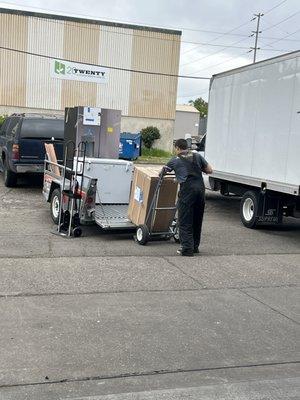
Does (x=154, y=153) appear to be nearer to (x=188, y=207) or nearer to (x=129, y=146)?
(x=129, y=146)

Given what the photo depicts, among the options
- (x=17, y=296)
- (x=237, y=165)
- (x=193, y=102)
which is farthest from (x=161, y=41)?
(x=193, y=102)

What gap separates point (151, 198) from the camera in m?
9.19

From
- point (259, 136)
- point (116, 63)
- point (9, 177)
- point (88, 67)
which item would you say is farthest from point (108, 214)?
point (116, 63)

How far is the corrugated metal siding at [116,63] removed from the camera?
3894 cm

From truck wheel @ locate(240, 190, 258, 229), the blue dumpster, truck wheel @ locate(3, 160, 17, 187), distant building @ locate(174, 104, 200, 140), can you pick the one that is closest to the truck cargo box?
truck wheel @ locate(240, 190, 258, 229)

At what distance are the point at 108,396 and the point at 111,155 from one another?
8371 mm

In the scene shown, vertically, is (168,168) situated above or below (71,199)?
above

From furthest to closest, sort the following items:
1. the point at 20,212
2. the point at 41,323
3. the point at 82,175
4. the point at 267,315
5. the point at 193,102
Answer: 1. the point at 193,102
2. the point at 20,212
3. the point at 82,175
4. the point at 267,315
5. the point at 41,323

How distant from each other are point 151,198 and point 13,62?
101 ft

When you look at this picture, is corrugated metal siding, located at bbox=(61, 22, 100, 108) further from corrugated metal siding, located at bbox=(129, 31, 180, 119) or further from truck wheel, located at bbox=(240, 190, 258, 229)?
truck wheel, located at bbox=(240, 190, 258, 229)

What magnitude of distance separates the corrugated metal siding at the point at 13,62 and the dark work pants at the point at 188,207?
1213 inches

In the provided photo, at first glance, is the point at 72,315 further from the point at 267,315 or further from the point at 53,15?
the point at 53,15

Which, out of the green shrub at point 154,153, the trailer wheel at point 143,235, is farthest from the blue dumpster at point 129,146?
the trailer wheel at point 143,235

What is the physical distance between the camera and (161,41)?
39875 millimetres
